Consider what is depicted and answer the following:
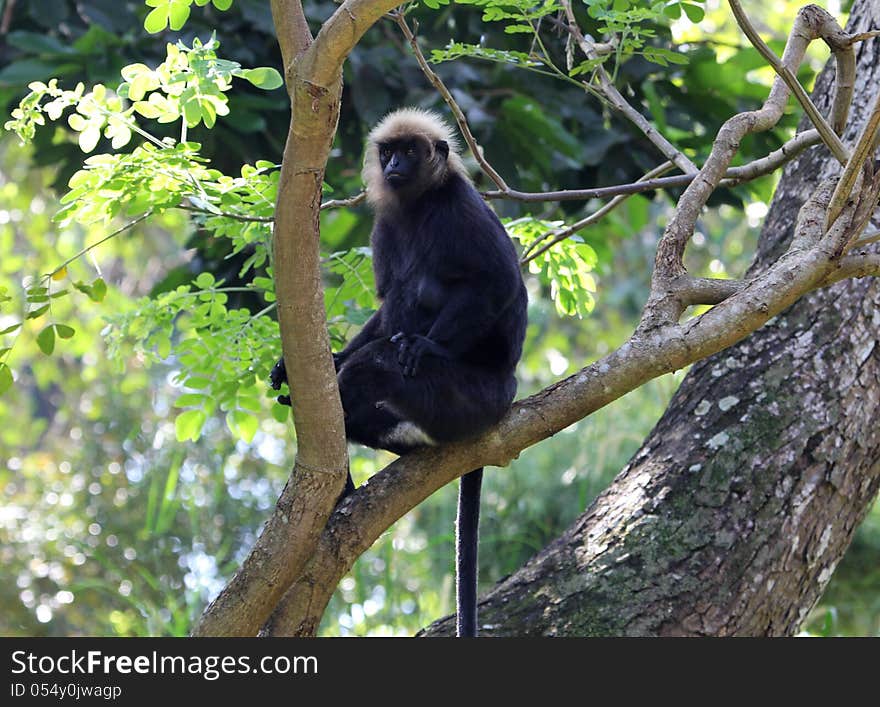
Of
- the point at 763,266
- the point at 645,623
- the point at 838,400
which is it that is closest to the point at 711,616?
the point at 645,623

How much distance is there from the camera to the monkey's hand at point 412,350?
3.11 m

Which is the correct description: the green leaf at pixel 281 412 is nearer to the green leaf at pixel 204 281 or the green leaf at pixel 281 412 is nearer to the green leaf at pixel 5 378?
the green leaf at pixel 204 281

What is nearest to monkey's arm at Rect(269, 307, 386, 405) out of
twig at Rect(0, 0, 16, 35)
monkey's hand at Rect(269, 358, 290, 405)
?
monkey's hand at Rect(269, 358, 290, 405)

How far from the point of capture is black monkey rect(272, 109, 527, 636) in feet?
9.98

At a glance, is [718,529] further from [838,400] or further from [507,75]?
[507,75]

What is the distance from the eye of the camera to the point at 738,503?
324 centimetres

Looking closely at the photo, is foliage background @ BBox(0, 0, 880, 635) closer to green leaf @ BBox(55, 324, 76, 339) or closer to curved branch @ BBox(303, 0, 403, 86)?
green leaf @ BBox(55, 324, 76, 339)

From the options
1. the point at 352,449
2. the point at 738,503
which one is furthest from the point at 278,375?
the point at 352,449

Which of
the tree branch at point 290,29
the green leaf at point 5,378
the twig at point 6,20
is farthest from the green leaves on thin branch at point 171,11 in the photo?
the twig at point 6,20

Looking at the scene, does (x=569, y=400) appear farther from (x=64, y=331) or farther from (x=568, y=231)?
(x=64, y=331)

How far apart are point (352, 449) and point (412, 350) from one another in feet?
11.8

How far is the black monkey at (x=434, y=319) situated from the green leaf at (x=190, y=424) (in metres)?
0.36

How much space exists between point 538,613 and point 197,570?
2.68 meters

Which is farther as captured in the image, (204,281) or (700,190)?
(204,281)
